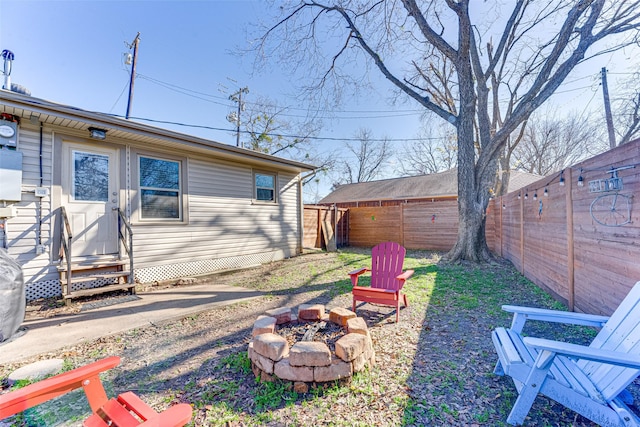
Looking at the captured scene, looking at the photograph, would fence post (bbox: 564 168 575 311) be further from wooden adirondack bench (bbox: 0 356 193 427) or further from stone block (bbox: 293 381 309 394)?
wooden adirondack bench (bbox: 0 356 193 427)

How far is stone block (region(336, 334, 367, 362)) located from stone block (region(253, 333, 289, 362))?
423 mm

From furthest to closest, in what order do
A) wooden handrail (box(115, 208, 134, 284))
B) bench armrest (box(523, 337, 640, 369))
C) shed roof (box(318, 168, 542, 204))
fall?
shed roof (box(318, 168, 542, 204)) → wooden handrail (box(115, 208, 134, 284)) → bench armrest (box(523, 337, 640, 369))

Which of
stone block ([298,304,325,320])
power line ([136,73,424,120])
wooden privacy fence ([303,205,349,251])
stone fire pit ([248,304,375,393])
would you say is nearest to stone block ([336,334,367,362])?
stone fire pit ([248,304,375,393])

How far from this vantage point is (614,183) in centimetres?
255

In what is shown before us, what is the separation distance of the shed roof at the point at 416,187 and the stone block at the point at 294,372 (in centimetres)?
1423

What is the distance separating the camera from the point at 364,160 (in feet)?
93.2

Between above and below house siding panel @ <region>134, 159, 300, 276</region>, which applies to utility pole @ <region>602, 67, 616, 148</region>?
above

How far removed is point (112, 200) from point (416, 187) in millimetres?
15134

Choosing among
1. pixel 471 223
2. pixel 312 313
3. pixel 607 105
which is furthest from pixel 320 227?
pixel 607 105

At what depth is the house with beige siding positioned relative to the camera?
12.9ft

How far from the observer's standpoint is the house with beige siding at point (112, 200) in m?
3.92

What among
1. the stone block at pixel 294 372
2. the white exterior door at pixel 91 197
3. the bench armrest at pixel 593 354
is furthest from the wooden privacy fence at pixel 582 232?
the white exterior door at pixel 91 197

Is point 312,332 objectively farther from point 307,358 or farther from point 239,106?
point 239,106

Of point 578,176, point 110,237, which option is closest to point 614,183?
point 578,176
